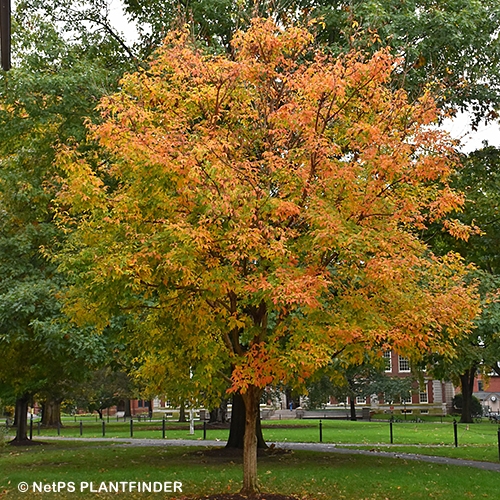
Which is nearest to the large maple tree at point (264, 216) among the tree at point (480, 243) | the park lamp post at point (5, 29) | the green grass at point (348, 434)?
the tree at point (480, 243)

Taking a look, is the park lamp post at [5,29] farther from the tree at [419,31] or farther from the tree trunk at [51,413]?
the tree trunk at [51,413]

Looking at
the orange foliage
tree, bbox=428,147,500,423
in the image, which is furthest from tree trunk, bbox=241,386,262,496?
tree, bbox=428,147,500,423

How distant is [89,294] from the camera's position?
11.3 meters

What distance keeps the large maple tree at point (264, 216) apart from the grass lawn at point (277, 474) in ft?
8.98

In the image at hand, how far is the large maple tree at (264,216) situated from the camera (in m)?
10.5

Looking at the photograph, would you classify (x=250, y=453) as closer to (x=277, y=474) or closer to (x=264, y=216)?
(x=264, y=216)

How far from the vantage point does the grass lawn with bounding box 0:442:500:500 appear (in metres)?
13.2

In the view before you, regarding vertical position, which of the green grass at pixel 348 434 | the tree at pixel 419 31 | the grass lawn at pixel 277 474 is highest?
the tree at pixel 419 31

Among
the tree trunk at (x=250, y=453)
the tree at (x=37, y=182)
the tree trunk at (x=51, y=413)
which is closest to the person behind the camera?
the tree trunk at (x=250, y=453)

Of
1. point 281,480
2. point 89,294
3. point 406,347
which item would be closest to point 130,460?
point 281,480

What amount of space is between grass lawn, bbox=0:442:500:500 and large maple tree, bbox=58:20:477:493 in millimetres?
2736

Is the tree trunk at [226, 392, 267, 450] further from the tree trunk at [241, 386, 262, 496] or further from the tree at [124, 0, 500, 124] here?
the tree at [124, 0, 500, 124]

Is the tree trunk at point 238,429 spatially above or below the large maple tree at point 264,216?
below

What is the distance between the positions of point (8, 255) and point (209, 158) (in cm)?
852
